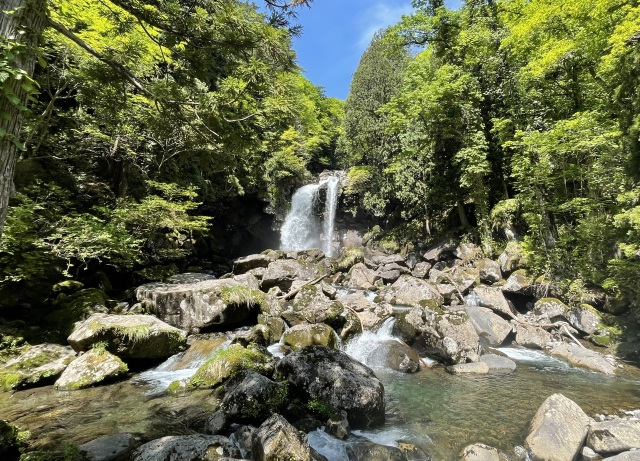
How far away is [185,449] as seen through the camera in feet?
→ 13.7

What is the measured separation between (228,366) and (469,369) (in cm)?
634

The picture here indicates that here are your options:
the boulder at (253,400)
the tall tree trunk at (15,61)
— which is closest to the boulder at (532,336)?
the boulder at (253,400)

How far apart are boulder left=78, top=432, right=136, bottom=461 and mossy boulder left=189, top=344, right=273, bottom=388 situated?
7.17 feet

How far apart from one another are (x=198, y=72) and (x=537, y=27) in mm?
15515

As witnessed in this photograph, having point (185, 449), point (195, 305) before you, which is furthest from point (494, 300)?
point (185, 449)

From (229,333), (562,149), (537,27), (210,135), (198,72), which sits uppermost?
(537,27)

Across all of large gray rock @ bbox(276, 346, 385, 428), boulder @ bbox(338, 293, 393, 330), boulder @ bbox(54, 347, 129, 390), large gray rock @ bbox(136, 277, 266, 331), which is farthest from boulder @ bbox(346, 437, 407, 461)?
large gray rock @ bbox(136, 277, 266, 331)

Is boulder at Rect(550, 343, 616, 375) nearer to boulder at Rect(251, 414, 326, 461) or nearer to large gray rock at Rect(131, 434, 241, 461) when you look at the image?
boulder at Rect(251, 414, 326, 461)

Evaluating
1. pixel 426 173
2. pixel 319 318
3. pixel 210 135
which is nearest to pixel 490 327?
pixel 319 318

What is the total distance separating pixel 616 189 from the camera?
1070cm

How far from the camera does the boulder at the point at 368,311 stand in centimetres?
1153

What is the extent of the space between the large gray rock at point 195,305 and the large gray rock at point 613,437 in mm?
9413

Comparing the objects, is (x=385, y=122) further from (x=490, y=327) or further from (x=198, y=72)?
(x=198, y=72)

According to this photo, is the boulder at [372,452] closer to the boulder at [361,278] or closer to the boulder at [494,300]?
the boulder at [494,300]
